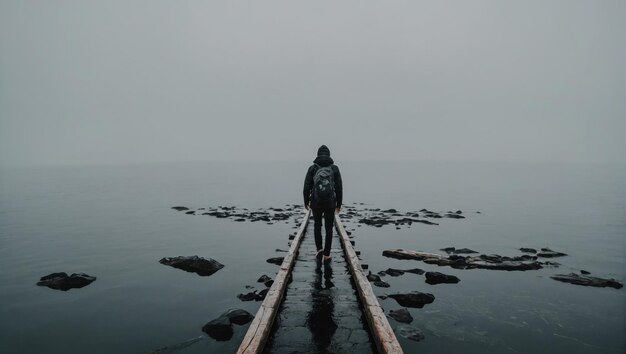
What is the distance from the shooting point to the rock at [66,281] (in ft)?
44.5

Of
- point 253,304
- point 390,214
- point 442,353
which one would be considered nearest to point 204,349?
point 253,304

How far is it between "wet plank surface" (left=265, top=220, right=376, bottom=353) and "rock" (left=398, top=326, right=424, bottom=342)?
206 cm

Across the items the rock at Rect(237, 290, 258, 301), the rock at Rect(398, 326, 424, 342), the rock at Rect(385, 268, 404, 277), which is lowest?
the rock at Rect(237, 290, 258, 301)

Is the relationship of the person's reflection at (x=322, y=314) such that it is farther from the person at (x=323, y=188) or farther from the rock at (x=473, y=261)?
the rock at (x=473, y=261)

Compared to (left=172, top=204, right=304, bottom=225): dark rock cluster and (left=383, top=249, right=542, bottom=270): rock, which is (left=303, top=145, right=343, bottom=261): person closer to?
(left=383, top=249, right=542, bottom=270): rock

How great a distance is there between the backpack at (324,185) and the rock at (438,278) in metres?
6.94

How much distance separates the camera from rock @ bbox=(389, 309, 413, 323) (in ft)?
33.4

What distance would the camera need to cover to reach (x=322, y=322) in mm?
7055

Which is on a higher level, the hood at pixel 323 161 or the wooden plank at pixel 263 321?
the hood at pixel 323 161

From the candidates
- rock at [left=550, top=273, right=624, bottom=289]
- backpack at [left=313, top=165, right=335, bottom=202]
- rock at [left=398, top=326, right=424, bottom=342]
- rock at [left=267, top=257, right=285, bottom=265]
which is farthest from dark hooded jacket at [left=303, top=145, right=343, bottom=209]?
rock at [left=550, top=273, right=624, bottom=289]

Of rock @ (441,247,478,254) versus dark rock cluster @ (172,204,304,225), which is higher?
rock @ (441,247,478,254)

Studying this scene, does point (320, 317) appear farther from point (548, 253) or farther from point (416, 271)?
point (548, 253)

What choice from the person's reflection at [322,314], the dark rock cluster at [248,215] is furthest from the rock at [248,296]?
the dark rock cluster at [248,215]

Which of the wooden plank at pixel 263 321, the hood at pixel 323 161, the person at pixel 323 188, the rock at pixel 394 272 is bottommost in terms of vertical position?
the rock at pixel 394 272
